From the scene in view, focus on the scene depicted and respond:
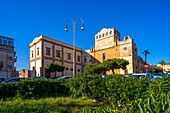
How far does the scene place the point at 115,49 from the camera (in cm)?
6288

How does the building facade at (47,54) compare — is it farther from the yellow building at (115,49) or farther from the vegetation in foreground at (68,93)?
the vegetation in foreground at (68,93)

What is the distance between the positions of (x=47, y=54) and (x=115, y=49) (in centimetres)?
2051

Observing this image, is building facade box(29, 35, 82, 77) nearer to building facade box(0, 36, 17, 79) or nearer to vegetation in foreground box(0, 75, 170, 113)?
building facade box(0, 36, 17, 79)

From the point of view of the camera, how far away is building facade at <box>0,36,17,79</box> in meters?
48.3

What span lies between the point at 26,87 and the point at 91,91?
4305mm

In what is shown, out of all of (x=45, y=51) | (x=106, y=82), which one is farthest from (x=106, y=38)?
(x=106, y=82)

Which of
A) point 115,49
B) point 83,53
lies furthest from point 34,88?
point 115,49

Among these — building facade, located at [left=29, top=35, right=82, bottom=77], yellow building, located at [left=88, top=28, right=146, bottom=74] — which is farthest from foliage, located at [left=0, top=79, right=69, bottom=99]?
yellow building, located at [left=88, top=28, right=146, bottom=74]

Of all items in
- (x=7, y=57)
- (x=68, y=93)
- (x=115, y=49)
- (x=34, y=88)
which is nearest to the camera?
(x=34, y=88)

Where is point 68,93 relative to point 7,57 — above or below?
below

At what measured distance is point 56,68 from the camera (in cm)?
4788

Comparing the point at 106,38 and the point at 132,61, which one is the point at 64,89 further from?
the point at 106,38

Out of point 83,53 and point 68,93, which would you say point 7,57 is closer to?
point 83,53

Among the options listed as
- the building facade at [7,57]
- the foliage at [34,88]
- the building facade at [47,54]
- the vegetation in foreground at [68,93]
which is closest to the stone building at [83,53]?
the building facade at [47,54]
